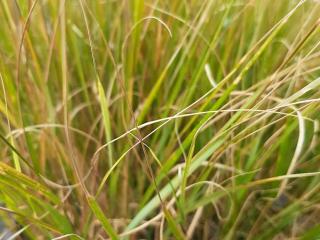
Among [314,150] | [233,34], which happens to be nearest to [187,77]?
[233,34]

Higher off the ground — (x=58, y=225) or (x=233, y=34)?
(x=233, y=34)

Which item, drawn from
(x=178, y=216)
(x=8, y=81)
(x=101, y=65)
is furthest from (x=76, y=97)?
(x=178, y=216)

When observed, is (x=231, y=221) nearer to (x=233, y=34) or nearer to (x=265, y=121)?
(x=265, y=121)

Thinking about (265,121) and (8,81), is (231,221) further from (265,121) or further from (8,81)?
(8,81)

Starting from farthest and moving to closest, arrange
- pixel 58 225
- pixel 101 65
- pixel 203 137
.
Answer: pixel 101 65
pixel 203 137
pixel 58 225

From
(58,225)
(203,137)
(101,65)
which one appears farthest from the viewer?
(101,65)

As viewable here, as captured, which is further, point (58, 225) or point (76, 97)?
point (76, 97)
